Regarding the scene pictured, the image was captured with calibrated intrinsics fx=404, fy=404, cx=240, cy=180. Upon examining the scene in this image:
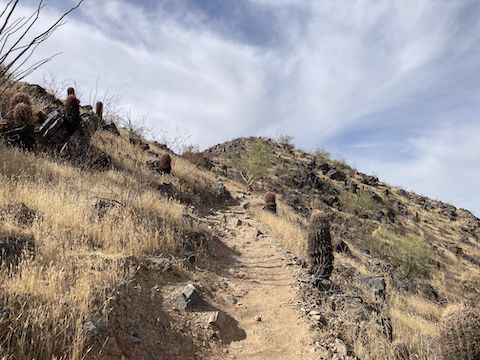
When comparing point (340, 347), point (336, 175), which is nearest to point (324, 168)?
point (336, 175)

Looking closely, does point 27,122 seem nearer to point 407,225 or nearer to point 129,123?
point 129,123

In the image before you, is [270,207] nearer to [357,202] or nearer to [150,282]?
[150,282]

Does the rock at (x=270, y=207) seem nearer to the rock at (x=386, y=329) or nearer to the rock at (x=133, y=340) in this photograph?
the rock at (x=386, y=329)

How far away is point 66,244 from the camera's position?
5188mm

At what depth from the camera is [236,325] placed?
5969mm

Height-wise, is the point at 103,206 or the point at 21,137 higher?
the point at 21,137

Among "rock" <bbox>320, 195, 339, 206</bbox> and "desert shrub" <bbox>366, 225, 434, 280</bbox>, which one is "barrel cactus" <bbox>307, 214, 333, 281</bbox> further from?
"rock" <bbox>320, 195, 339, 206</bbox>

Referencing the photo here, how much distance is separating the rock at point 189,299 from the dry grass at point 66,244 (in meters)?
0.83

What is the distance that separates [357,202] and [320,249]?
29.1 meters

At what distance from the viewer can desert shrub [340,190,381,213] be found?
3616 cm

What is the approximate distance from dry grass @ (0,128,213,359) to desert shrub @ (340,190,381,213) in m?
27.2

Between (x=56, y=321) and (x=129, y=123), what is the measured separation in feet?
62.8

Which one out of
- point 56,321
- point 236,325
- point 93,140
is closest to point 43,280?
point 56,321

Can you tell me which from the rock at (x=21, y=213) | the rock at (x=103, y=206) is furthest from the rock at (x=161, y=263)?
the rock at (x=21, y=213)
